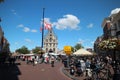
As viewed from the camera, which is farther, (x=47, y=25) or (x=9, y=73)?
(x=47, y=25)

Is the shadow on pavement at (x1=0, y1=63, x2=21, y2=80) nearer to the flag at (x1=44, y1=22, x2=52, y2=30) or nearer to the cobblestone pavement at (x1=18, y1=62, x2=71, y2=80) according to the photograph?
the cobblestone pavement at (x1=18, y1=62, x2=71, y2=80)

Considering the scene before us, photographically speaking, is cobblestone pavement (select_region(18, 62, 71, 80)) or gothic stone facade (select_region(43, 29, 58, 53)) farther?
gothic stone facade (select_region(43, 29, 58, 53))

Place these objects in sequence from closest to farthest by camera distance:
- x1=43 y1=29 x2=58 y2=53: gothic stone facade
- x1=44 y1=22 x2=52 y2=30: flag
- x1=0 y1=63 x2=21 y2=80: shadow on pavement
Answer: x1=0 y1=63 x2=21 y2=80: shadow on pavement
x1=44 y1=22 x2=52 y2=30: flag
x1=43 y1=29 x2=58 y2=53: gothic stone facade

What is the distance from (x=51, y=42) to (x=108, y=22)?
88376 millimetres

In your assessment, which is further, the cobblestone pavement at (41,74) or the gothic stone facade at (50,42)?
the gothic stone facade at (50,42)

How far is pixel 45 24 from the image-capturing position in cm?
4259

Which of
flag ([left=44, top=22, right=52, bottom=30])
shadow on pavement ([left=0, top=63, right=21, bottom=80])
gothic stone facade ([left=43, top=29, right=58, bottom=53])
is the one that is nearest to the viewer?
shadow on pavement ([left=0, top=63, right=21, bottom=80])

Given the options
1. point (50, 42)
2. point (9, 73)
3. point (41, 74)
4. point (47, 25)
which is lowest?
point (41, 74)

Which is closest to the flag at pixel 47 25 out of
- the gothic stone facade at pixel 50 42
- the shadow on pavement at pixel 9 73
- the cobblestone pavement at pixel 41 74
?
the shadow on pavement at pixel 9 73

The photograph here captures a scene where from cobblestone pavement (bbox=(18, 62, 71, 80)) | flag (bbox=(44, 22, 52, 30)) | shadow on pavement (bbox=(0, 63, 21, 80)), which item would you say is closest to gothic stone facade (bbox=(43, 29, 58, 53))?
flag (bbox=(44, 22, 52, 30))

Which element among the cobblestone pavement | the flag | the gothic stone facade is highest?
the gothic stone facade

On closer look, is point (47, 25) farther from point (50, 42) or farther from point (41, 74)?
point (50, 42)

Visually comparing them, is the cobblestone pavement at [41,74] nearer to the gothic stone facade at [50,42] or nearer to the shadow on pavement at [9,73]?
the shadow on pavement at [9,73]

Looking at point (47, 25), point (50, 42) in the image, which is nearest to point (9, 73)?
point (47, 25)
